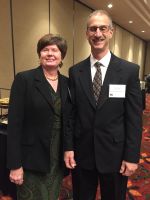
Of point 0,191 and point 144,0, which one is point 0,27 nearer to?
point 0,191

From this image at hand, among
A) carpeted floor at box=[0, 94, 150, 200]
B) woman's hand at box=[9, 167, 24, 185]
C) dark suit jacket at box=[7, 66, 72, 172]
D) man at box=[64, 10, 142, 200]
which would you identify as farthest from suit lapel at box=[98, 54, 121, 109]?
carpeted floor at box=[0, 94, 150, 200]

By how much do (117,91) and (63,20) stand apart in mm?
4697

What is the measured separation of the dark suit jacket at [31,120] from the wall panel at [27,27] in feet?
10.3

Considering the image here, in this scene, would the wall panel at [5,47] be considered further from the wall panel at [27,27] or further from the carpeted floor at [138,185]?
the carpeted floor at [138,185]

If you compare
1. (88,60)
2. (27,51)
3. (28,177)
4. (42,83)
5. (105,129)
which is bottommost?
(28,177)

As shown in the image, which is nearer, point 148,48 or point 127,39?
point 127,39

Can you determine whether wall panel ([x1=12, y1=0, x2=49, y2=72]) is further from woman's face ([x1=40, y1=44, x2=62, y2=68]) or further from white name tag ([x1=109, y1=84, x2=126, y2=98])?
white name tag ([x1=109, y1=84, x2=126, y2=98])

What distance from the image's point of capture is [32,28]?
467cm

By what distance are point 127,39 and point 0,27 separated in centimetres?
813

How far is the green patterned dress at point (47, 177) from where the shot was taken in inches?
58.4

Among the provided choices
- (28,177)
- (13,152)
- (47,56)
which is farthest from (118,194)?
(47,56)

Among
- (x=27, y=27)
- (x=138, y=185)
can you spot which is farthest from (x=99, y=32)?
(x=27, y=27)

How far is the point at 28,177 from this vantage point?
1.53 m

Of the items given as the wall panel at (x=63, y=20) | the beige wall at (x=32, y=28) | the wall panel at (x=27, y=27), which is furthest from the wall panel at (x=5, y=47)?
the wall panel at (x=63, y=20)
